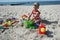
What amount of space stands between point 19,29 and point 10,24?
493mm

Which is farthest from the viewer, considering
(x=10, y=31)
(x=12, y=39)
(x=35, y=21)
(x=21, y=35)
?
(x=35, y=21)

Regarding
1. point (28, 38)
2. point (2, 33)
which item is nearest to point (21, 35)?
point (28, 38)

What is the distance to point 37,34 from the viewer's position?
163 inches

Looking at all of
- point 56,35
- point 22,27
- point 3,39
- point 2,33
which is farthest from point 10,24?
point 56,35

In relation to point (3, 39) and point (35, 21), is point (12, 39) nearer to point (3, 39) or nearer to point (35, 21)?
point (3, 39)

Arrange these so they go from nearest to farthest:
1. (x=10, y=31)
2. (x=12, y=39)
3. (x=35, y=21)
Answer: (x=12, y=39)
(x=10, y=31)
(x=35, y=21)

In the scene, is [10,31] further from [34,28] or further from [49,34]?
[49,34]

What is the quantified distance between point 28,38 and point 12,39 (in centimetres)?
39

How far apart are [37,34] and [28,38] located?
322mm

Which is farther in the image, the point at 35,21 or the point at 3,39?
the point at 35,21

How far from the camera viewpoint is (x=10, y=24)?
5.10m

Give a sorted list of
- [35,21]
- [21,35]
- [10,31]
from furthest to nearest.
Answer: [35,21]
[10,31]
[21,35]

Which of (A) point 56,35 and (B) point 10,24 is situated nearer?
(A) point 56,35

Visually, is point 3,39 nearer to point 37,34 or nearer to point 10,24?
point 37,34
